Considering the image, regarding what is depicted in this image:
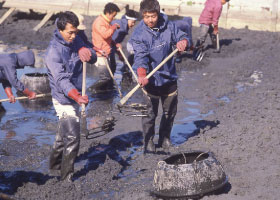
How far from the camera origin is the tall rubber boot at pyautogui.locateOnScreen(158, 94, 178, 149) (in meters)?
6.87

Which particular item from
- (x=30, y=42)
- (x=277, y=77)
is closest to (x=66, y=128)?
(x=277, y=77)

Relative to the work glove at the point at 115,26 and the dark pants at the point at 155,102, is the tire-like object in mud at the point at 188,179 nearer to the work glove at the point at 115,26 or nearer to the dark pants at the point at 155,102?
the dark pants at the point at 155,102

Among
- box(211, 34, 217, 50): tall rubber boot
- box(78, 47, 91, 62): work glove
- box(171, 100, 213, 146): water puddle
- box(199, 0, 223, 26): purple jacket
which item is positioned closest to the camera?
box(78, 47, 91, 62): work glove

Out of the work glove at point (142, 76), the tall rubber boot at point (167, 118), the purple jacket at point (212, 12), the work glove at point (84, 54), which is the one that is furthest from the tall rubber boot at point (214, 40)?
the work glove at point (84, 54)

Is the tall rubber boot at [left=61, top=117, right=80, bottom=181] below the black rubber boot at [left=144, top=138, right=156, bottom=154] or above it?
above

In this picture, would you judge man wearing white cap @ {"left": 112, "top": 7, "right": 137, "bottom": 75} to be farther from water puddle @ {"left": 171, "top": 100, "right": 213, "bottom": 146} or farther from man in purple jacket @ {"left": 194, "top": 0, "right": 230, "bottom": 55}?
man in purple jacket @ {"left": 194, "top": 0, "right": 230, "bottom": 55}

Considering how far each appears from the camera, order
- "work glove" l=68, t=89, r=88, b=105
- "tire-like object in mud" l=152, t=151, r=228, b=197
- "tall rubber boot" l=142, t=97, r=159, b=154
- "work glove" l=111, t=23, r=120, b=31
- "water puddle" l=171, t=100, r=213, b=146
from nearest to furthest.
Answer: "tire-like object in mud" l=152, t=151, r=228, b=197 < "work glove" l=68, t=89, r=88, b=105 < "tall rubber boot" l=142, t=97, r=159, b=154 < "water puddle" l=171, t=100, r=213, b=146 < "work glove" l=111, t=23, r=120, b=31

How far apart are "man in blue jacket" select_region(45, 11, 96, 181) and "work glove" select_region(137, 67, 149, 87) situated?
61 centimetres

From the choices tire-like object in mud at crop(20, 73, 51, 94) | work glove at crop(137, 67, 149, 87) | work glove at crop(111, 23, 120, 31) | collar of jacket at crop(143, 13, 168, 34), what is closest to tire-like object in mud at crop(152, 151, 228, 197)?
work glove at crop(137, 67, 149, 87)

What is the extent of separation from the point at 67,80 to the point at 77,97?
0.86ft

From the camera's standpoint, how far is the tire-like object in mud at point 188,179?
17.0 feet

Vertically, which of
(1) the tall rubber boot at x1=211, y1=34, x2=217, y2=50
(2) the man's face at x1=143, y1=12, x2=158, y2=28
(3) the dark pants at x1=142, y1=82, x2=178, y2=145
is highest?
(2) the man's face at x1=143, y1=12, x2=158, y2=28

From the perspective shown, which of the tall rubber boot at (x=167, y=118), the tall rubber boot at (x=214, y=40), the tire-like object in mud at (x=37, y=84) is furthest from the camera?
the tall rubber boot at (x=214, y=40)

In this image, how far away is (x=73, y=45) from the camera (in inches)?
233
